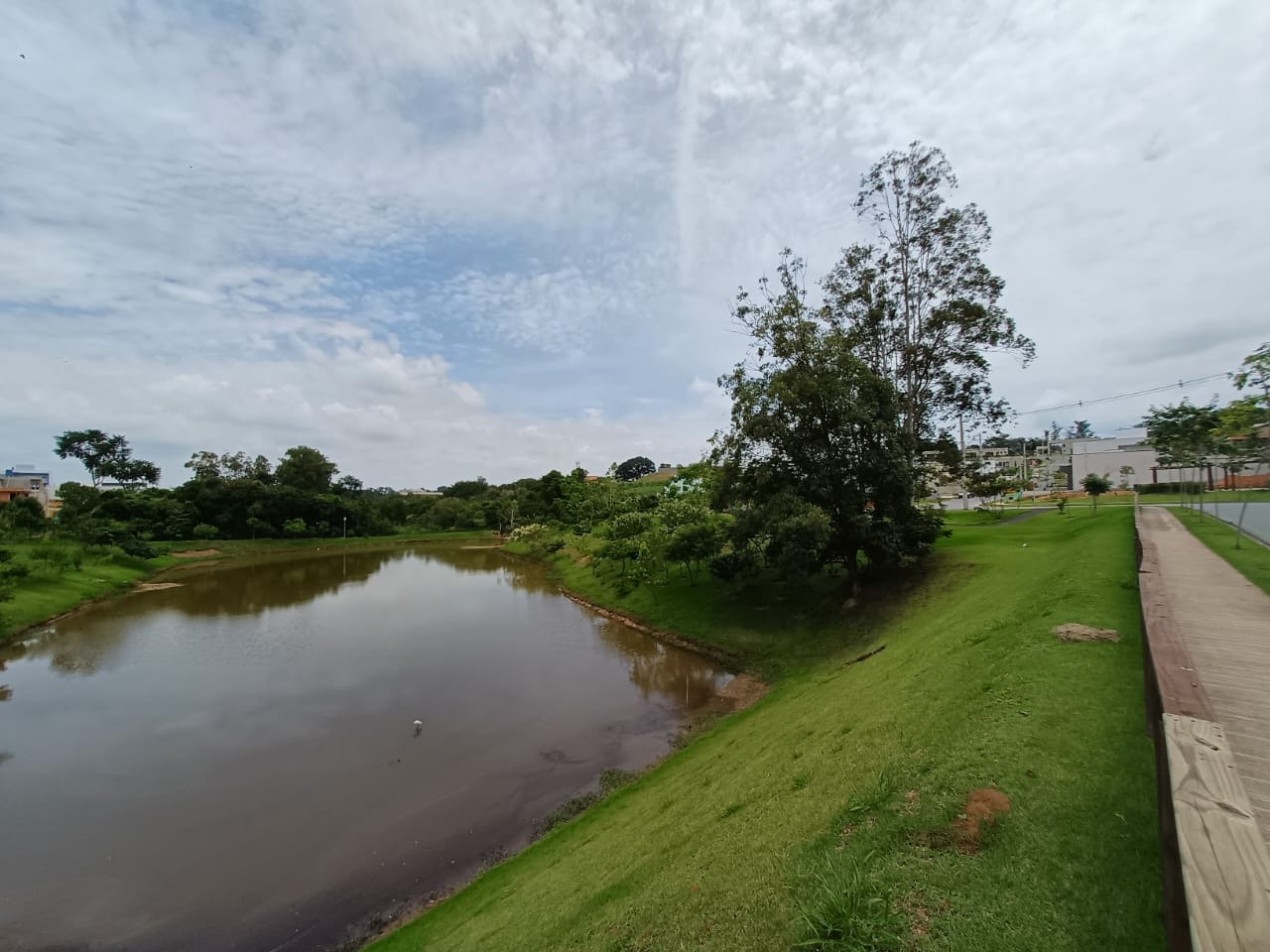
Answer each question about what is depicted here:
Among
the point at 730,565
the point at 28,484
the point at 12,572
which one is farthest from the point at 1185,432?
the point at 28,484

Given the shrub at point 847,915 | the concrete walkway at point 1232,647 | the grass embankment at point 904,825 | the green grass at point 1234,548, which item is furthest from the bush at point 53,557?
the green grass at point 1234,548

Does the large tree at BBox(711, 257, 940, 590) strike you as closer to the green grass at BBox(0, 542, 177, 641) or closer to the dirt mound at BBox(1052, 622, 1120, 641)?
the dirt mound at BBox(1052, 622, 1120, 641)

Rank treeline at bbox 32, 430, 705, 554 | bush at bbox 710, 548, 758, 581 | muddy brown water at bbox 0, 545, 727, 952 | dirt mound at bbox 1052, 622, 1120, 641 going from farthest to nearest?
treeline at bbox 32, 430, 705, 554, bush at bbox 710, 548, 758, 581, muddy brown water at bbox 0, 545, 727, 952, dirt mound at bbox 1052, 622, 1120, 641

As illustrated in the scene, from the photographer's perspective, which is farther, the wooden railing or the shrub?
the shrub

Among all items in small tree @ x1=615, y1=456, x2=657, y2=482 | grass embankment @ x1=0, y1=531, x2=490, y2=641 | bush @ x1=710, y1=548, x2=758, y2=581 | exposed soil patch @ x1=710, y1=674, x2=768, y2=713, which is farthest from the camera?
small tree @ x1=615, y1=456, x2=657, y2=482

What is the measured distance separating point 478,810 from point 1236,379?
60.1ft

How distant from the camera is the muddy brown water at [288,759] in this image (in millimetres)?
8820

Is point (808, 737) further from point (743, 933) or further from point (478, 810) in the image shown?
point (478, 810)

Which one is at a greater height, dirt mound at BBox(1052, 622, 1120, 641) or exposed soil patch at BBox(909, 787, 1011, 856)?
dirt mound at BBox(1052, 622, 1120, 641)

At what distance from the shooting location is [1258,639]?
6.84 meters

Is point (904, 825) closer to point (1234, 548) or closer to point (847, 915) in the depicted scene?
point (847, 915)

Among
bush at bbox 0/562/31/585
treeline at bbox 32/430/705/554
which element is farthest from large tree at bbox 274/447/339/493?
bush at bbox 0/562/31/585

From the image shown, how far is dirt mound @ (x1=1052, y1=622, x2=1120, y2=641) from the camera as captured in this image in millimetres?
7571

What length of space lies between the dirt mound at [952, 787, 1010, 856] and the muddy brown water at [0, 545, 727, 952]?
8357mm
